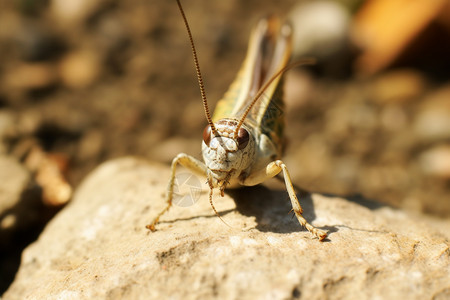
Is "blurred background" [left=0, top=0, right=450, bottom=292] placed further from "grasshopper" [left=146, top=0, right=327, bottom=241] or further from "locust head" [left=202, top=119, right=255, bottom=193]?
"locust head" [left=202, top=119, right=255, bottom=193]

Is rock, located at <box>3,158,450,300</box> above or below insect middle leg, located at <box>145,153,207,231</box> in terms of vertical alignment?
below

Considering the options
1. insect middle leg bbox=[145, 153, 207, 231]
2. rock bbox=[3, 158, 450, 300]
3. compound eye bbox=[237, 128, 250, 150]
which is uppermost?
compound eye bbox=[237, 128, 250, 150]

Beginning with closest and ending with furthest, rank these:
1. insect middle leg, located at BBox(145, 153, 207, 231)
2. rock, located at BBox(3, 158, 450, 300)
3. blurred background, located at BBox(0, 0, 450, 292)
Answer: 1. rock, located at BBox(3, 158, 450, 300)
2. insect middle leg, located at BBox(145, 153, 207, 231)
3. blurred background, located at BBox(0, 0, 450, 292)

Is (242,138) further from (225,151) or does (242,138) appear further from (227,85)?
(227,85)

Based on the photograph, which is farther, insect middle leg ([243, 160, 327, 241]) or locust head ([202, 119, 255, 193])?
locust head ([202, 119, 255, 193])

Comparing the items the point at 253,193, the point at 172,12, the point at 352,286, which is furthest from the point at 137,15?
the point at 352,286

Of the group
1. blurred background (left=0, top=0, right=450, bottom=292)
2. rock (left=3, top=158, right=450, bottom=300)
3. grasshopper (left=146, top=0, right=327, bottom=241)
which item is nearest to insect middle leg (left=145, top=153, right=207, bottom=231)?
grasshopper (left=146, top=0, right=327, bottom=241)

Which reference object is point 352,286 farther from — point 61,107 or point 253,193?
point 61,107

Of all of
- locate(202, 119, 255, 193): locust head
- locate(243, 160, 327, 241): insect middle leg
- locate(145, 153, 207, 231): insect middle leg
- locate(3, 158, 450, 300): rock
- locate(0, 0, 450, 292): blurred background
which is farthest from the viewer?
locate(0, 0, 450, 292): blurred background
